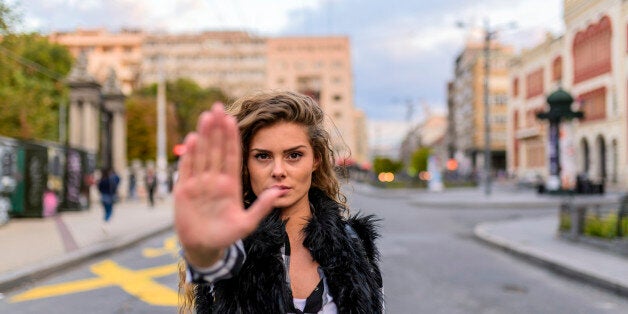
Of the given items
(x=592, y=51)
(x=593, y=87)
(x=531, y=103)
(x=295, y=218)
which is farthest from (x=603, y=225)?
(x=531, y=103)

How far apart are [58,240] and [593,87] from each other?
38792mm

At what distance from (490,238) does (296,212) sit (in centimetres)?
1136

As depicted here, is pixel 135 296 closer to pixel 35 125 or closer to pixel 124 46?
pixel 35 125

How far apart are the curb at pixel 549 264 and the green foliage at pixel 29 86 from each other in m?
10.6

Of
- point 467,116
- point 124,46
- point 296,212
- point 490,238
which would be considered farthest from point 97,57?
point 296,212

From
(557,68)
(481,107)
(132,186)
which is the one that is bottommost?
(132,186)

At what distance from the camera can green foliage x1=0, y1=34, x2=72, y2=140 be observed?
44.2 ft

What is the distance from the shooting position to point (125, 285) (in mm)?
7930

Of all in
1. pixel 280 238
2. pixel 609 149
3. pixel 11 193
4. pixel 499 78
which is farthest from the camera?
pixel 499 78

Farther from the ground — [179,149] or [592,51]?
[592,51]

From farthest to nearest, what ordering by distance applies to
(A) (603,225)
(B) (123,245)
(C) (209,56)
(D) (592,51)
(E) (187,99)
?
(C) (209,56) < (E) (187,99) < (D) (592,51) < (B) (123,245) < (A) (603,225)

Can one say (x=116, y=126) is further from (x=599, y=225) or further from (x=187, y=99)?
(x=187, y=99)

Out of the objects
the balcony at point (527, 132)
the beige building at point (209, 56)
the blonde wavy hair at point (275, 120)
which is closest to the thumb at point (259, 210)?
the blonde wavy hair at point (275, 120)

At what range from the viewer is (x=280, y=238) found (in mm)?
1938
